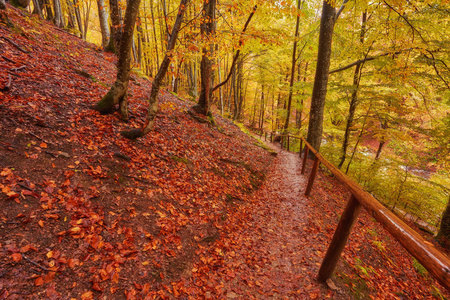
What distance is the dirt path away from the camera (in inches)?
129

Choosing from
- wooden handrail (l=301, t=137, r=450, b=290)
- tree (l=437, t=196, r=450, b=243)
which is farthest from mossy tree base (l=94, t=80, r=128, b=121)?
tree (l=437, t=196, r=450, b=243)

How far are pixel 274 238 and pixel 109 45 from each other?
1338 centimetres

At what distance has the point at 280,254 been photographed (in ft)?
13.8

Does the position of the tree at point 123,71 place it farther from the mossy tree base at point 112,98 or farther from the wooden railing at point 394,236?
the wooden railing at point 394,236

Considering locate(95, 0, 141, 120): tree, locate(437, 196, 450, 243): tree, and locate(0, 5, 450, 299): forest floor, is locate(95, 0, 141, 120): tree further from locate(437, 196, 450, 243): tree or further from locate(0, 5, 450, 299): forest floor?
locate(437, 196, 450, 243): tree

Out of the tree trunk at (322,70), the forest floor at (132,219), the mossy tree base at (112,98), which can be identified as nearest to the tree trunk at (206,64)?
the forest floor at (132,219)

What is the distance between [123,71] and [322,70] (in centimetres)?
806

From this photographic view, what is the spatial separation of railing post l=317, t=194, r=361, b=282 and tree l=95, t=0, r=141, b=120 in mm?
5756

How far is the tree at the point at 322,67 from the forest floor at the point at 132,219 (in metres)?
3.73

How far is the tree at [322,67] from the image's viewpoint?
8250 mm

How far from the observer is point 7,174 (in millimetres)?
2883

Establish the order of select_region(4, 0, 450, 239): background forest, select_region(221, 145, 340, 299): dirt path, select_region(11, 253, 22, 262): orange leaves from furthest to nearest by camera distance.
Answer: select_region(4, 0, 450, 239): background forest, select_region(221, 145, 340, 299): dirt path, select_region(11, 253, 22, 262): orange leaves

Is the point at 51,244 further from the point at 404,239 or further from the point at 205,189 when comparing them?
the point at 404,239

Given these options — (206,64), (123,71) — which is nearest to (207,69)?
(206,64)
